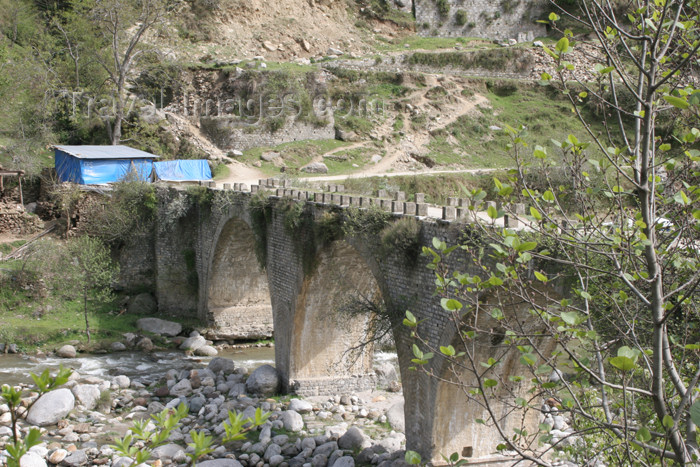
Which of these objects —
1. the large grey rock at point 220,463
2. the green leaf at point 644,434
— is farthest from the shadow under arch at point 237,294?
the green leaf at point 644,434

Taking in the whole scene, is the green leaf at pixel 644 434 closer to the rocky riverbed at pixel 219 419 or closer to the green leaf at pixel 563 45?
the green leaf at pixel 563 45

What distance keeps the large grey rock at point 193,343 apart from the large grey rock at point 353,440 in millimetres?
8700

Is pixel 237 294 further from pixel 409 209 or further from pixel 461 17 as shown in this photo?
pixel 461 17

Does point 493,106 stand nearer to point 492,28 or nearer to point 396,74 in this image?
point 396,74

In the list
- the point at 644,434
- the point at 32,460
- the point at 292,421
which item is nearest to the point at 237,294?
the point at 292,421

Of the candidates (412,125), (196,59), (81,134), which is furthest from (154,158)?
(412,125)

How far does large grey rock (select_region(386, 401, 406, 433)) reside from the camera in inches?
590

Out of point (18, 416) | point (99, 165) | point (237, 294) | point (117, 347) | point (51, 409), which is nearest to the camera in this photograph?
point (18, 416)

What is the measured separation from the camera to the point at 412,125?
3381 cm

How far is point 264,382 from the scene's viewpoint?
17.1 metres

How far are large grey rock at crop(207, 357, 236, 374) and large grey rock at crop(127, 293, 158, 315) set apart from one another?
5950 mm

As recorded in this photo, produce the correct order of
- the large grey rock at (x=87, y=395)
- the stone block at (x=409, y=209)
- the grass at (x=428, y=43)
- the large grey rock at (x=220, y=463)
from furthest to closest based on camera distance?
the grass at (x=428, y=43) → the large grey rock at (x=87, y=395) → the large grey rock at (x=220, y=463) → the stone block at (x=409, y=209)

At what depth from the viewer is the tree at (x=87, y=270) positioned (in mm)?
21000

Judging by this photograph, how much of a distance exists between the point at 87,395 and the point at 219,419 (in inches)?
133
